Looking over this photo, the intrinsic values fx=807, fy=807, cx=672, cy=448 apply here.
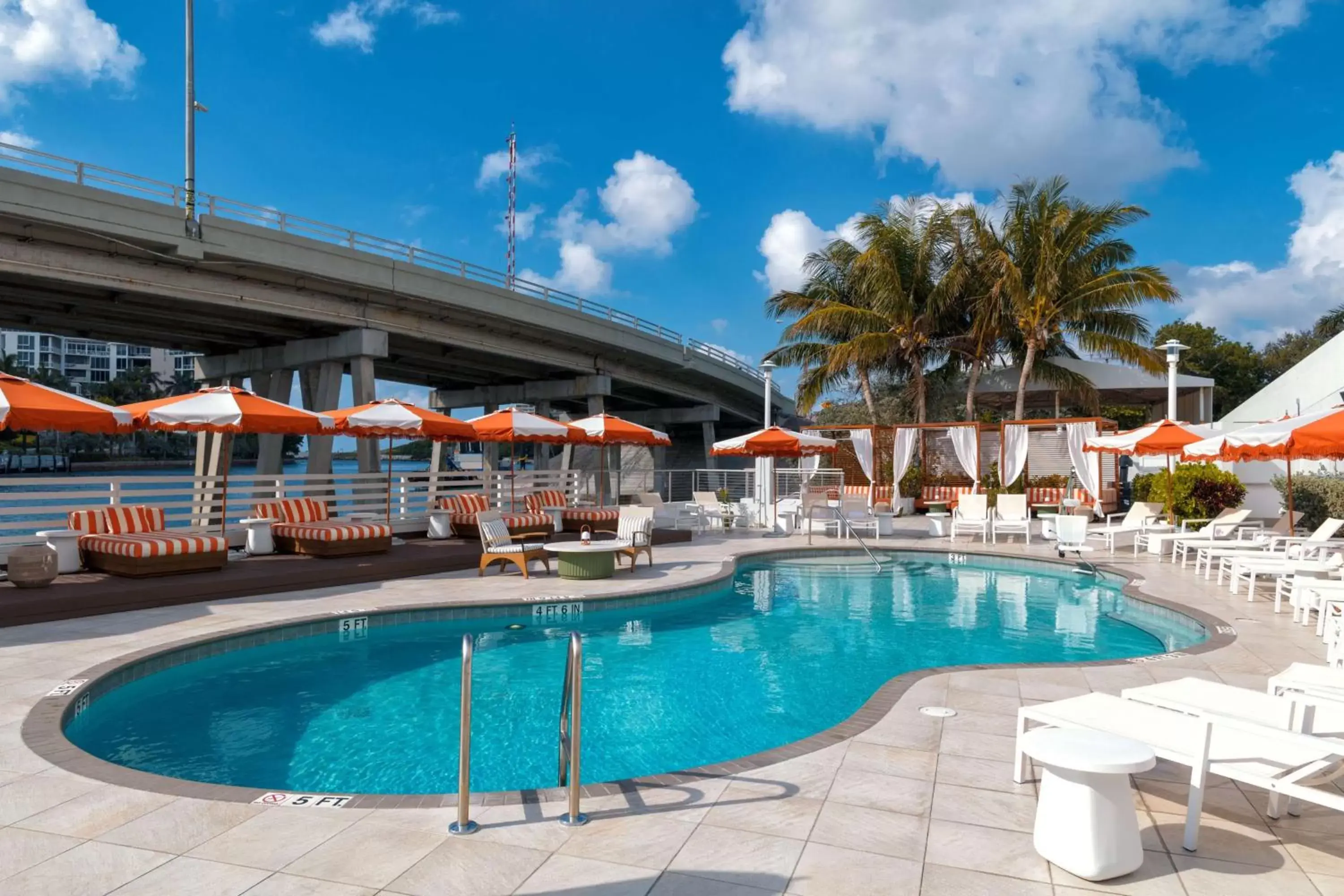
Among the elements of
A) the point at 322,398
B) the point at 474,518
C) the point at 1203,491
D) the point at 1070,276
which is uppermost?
the point at 1070,276

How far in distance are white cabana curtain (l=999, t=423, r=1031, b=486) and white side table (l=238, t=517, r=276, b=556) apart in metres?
16.1

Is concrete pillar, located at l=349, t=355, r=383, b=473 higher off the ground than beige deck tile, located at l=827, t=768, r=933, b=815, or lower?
higher

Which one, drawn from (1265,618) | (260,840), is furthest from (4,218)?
(1265,618)

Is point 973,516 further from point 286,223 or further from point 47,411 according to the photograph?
point 286,223

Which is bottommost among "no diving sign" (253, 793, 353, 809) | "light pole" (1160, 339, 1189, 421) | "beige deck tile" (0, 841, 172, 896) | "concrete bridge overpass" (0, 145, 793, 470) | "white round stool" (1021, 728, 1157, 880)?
"no diving sign" (253, 793, 353, 809)

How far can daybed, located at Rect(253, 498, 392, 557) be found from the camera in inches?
423

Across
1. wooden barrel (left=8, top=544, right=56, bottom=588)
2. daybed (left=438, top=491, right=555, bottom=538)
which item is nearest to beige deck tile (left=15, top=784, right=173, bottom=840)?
wooden barrel (left=8, top=544, right=56, bottom=588)

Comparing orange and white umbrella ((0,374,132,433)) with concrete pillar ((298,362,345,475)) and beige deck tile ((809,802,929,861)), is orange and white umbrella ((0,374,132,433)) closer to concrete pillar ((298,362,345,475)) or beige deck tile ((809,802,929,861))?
beige deck tile ((809,802,929,861))

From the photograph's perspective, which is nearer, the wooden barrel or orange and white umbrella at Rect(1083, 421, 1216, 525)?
the wooden barrel

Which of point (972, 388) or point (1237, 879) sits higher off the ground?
point (972, 388)

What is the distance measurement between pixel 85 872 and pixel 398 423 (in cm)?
Answer: 962

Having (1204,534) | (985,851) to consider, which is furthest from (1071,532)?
(985,851)

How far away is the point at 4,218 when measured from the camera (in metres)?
14.9

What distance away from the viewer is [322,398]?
2362 centimetres
